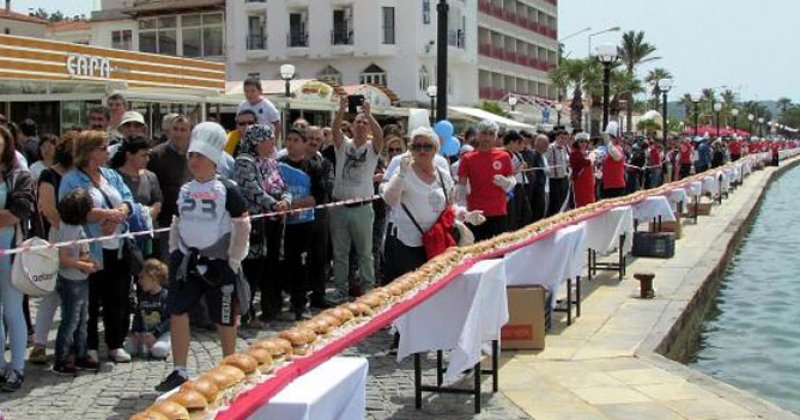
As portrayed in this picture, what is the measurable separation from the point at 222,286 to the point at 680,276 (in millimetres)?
7813

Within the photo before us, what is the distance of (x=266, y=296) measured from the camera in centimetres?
855

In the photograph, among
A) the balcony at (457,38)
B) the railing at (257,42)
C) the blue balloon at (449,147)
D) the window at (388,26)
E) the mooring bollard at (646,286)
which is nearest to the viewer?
the mooring bollard at (646,286)

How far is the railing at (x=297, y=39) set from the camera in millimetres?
55219

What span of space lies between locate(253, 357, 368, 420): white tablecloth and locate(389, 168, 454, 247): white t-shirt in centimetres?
339

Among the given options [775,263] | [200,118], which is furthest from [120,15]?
[775,263]

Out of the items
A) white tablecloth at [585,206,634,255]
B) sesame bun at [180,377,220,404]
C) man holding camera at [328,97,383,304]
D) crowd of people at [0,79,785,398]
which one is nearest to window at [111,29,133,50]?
crowd of people at [0,79,785,398]

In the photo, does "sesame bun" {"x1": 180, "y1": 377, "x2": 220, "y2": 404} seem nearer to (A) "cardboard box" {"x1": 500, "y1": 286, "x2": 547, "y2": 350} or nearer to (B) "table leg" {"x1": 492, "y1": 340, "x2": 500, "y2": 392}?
(B) "table leg" {"x1": 492, "y1": 340, "x2": 500, "y2": 392}

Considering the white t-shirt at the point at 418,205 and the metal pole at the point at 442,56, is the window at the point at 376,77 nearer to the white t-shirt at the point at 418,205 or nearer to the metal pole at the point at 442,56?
the metal pole at the point at 442,56

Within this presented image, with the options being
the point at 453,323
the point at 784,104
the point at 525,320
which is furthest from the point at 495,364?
the point at 784,104

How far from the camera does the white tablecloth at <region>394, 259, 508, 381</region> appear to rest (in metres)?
5.70

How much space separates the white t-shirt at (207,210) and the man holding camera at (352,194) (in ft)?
10.7

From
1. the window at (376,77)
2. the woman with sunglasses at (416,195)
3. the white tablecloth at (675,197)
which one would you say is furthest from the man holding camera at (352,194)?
the window at (376,77)

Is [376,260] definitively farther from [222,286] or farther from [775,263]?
[775,263]

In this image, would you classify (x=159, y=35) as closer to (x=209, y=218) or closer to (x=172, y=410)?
(x=209, y=218)
